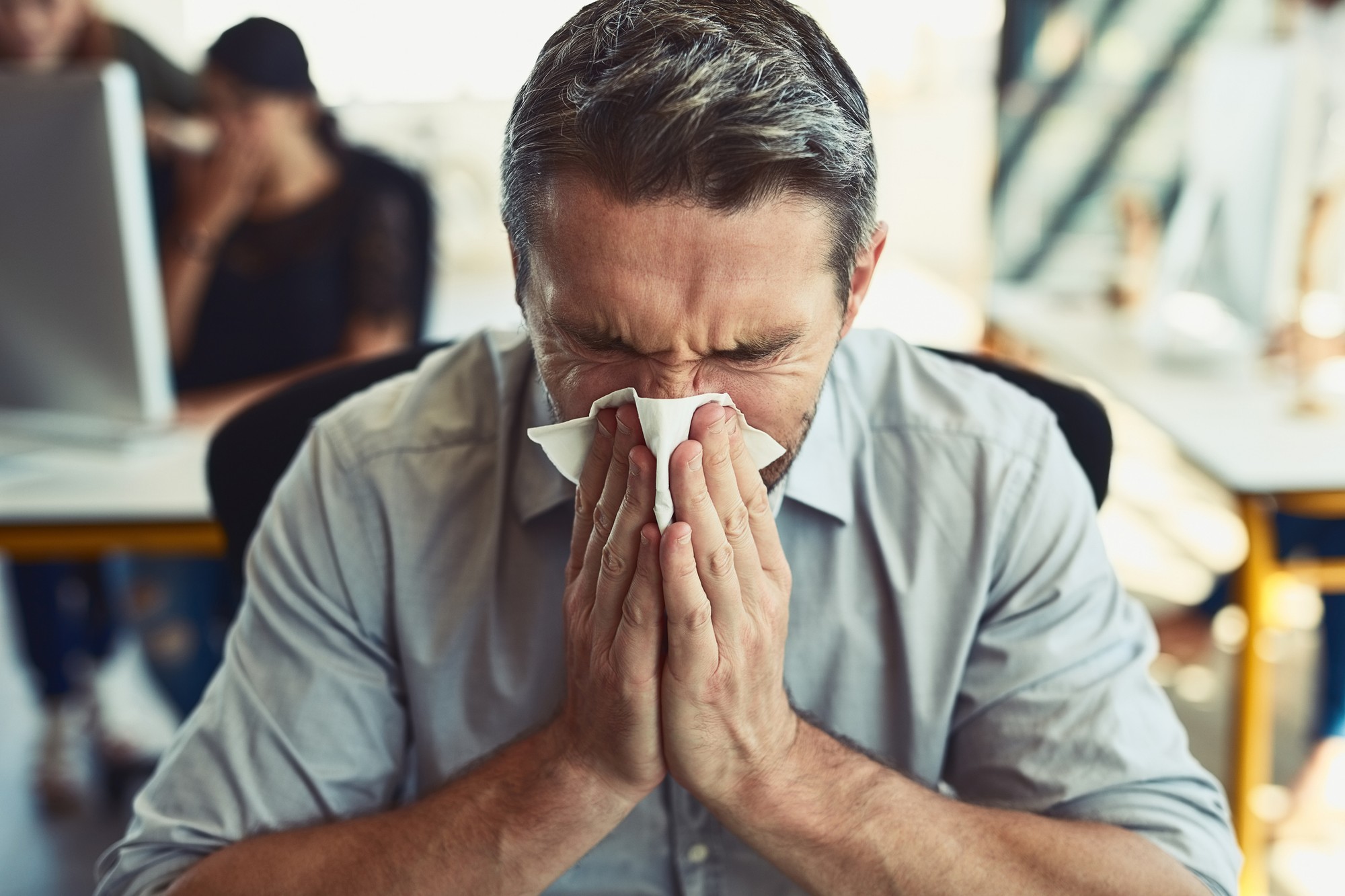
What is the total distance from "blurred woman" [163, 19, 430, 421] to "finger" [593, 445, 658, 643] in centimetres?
146

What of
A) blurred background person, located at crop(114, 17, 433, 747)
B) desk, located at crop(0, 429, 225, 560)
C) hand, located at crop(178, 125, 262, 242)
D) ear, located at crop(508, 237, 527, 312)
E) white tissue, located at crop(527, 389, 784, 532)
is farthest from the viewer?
blurred background person, located at crop(114, 17, 433, 747)

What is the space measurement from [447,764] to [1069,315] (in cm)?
211

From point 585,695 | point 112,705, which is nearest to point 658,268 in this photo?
point 585,695

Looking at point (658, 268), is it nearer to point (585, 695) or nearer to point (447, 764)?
point (585, 695)

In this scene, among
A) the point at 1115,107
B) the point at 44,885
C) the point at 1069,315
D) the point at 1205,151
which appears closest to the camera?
the point at 44,885

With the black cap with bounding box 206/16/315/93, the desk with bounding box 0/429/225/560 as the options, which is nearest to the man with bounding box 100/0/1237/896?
the desk with bounding box 0/429/225/560

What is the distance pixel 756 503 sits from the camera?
845 mm

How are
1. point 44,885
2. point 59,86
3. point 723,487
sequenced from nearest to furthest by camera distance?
Answer: point 723,487 → point 59,86 → point 44,885

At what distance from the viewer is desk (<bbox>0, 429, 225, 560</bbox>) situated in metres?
1.60

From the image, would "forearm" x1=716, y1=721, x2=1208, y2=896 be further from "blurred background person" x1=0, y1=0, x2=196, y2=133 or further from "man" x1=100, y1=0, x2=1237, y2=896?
"blurred background person" x1=0, y1=0, x2=196, y2=133

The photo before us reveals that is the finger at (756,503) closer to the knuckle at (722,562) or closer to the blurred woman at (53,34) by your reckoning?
the knuckle at (722,562)

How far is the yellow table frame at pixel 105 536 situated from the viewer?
1607mm

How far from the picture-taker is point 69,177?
1.54 m

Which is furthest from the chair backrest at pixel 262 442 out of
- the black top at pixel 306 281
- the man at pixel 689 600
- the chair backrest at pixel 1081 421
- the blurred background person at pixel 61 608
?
the blurred background person at pixel 61 608
